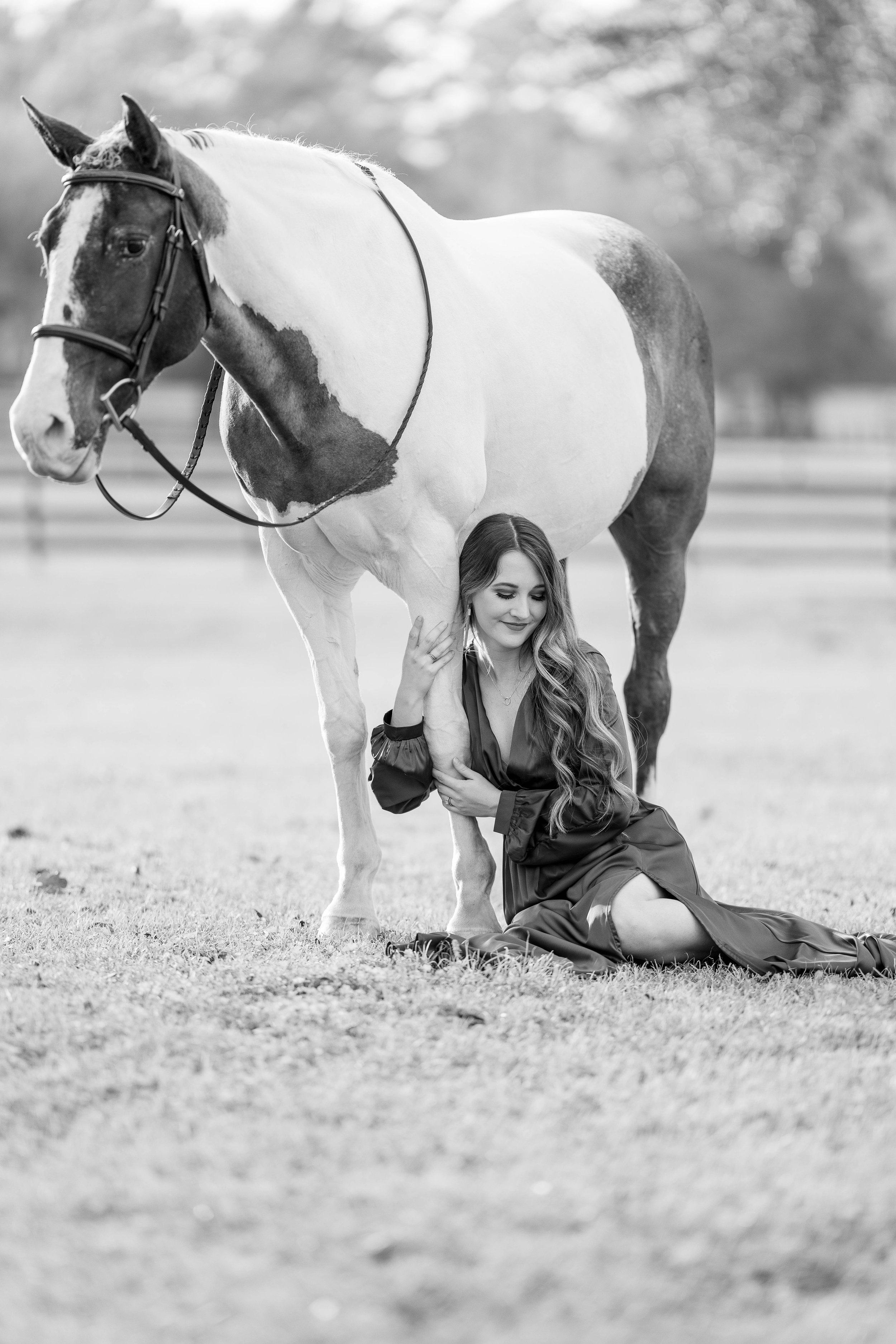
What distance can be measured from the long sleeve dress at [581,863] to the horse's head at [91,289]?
1293mm

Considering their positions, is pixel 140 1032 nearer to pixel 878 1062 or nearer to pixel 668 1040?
pixel 668 1040

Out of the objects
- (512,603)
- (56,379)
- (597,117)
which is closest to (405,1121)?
(512,603)

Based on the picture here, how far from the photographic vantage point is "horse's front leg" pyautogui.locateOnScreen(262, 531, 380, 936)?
428 centimetres

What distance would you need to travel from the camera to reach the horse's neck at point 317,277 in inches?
142

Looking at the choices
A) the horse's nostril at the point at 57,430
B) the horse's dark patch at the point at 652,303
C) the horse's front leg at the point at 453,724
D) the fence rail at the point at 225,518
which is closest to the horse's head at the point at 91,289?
the horse's nostril at the point at 57,430

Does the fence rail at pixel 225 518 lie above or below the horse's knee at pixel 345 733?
above

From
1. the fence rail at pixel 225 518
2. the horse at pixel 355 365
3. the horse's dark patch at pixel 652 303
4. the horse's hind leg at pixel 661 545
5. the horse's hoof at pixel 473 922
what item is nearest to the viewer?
the horse at pixel 355 365

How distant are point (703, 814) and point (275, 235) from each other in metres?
4.23

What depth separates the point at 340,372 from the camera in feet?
12.3

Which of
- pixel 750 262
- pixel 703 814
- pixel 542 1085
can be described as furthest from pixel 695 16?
pixel 750 262

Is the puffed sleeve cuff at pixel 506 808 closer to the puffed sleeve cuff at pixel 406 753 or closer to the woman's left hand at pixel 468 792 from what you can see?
the woman's left hand at pixel 468 792

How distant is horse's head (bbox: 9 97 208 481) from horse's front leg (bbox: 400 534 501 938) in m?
0.97

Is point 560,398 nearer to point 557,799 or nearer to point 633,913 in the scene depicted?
point 557,799

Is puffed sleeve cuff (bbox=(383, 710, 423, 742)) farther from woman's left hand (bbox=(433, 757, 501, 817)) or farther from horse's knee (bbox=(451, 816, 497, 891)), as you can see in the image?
horse's knee (bbox=(451, 816, 497, 891))
